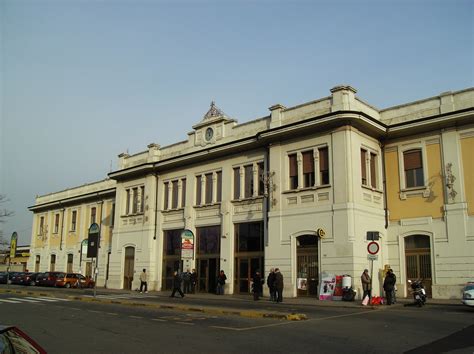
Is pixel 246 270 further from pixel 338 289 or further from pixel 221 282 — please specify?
pixel 338 289

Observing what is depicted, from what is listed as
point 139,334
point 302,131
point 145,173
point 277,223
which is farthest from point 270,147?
point 139,334

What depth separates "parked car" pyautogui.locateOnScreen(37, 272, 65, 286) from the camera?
42741 millimetres

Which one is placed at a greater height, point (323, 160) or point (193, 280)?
point (323, 160)

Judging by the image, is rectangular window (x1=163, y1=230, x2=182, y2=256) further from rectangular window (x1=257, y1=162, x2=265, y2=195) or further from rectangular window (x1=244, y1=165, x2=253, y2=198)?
rectangular window (x1=257, y1=162, x2=265, y2=195)

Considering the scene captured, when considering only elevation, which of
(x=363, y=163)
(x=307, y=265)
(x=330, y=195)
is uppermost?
(x=363, y=163)

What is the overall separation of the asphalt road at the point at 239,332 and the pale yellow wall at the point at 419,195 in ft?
29.6

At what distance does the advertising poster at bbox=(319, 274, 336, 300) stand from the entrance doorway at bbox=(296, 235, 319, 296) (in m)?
0.86

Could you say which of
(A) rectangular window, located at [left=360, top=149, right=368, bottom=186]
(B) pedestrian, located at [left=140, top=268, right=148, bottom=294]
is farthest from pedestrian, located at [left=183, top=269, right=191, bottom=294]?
(A) rectangular window, located at [left=360, top=149, right=368, bottom=186]

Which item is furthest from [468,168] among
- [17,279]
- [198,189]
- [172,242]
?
[17,279]

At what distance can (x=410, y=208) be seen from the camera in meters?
26.7

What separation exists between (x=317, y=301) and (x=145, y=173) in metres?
19.6

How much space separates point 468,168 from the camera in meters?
25.0

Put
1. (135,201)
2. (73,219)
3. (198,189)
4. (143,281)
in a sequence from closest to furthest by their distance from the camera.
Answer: (143,281)
(198,189)
(135,201)
(73,219)

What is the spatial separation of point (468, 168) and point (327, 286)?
9764 mm
